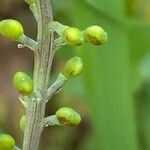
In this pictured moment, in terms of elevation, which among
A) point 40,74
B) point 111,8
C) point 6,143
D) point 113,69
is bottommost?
point 6,143

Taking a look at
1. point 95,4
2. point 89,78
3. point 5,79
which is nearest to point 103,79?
point 89,78

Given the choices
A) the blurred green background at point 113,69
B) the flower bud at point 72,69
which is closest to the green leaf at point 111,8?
the blurred green background at point 113,69

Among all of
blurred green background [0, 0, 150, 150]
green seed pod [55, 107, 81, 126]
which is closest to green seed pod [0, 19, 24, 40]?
green seed pod [55, 107, 81, 126]

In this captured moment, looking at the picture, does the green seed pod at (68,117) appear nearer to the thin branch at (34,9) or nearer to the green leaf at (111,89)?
the thin branch at (34,9)

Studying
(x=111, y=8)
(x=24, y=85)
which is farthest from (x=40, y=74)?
(x=111, y=8)

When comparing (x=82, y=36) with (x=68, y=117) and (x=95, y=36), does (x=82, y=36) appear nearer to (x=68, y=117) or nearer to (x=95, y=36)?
(x=95, y=36)

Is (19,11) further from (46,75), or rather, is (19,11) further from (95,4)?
(46,75)
